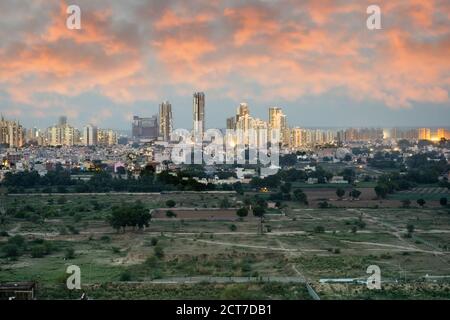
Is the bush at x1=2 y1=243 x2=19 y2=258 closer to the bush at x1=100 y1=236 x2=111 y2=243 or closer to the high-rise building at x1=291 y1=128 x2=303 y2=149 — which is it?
the bush at x1=100 y1=236 x2=111 y2=243

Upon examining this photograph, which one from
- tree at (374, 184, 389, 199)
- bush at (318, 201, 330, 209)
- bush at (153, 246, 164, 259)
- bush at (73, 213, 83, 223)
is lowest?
bush at (153, 246, 164, 259)

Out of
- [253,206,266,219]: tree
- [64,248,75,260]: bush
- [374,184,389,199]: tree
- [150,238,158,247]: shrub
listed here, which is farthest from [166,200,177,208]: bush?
[374,184,389,199]: tree

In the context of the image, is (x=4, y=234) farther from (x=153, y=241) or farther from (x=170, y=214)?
(x=170, y=214)

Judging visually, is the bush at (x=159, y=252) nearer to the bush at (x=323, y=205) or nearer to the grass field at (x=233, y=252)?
the grass field at (x=233, y=252)

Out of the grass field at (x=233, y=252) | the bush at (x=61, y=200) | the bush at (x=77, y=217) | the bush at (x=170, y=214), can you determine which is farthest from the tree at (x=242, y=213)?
the bush at (x=61, y=200)

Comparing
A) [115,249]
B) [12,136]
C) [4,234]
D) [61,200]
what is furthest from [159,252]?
[12,136]

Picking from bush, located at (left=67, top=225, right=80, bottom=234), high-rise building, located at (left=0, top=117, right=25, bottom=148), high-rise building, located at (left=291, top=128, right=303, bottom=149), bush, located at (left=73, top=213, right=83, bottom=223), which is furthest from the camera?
high-rise building, located at (left=291, top=128, right=303, bottom=149)

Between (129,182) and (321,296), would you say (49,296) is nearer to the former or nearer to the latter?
(321,296)

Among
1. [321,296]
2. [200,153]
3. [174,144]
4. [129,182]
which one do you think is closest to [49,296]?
[321,296]
